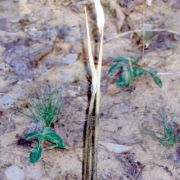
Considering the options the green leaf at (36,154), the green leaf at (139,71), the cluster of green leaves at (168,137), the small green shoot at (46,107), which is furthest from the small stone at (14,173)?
the green leaf at (139,71)

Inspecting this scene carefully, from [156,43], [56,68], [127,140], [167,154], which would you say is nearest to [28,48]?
[56,68]

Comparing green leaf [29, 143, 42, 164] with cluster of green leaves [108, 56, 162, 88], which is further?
cluster of green leaves [108, 56, 162, 88]

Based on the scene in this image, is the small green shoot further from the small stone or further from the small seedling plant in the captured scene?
the small stone

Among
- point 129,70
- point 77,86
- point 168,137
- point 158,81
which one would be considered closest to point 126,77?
point 129,70

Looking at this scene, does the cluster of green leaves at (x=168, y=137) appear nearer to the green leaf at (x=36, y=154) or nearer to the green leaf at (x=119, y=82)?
the green leaf at (x=119, y=82)

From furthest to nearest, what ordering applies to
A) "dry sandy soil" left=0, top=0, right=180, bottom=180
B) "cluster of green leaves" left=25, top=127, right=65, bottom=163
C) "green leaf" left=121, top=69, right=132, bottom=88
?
"green leaf" left=121, top=69, right=132, bottom=88, "dry sandy soil" left=0, top=0, right=180, bottom=180, "cluster of green leaves" left=25, top=127, right=65, bottom=163

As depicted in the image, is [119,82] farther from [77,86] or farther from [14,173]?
[14,173]

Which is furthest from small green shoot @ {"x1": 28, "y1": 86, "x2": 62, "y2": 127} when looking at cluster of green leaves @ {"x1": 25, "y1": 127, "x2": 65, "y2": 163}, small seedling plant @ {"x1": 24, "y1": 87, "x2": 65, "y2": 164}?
cluster of green leaves @ {"x1": 25, "y1": 127, "x2": 65, "y2": 163}
